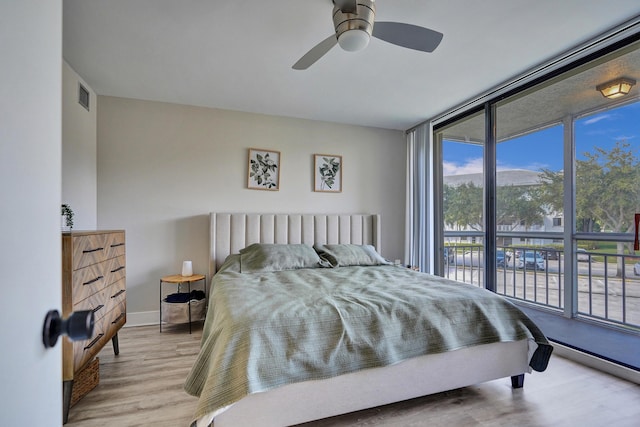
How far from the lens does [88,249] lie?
1854 mm

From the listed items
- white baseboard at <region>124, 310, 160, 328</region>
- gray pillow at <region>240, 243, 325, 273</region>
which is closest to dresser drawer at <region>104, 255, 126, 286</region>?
gray pillow at <region>240, 243, 325, 273</region>

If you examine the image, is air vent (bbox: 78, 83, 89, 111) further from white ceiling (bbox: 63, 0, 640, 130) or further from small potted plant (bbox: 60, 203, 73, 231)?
small potted plant (bbox: 60, 203, 73, 231)

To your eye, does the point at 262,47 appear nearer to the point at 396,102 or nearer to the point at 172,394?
the point at 396,102

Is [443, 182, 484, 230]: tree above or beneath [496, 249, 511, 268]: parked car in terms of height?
above

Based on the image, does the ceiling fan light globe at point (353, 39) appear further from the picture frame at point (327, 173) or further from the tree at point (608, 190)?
the tree at point (608, 190)

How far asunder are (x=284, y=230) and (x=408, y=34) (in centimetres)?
251

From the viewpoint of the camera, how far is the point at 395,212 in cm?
448

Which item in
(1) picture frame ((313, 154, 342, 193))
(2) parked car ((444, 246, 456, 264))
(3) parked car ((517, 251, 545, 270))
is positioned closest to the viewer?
(3) parked car ((517, 251, 545, 270))

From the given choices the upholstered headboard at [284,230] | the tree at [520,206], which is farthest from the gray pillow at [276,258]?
→ the tree at [520,206]

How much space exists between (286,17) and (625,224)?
350 cm

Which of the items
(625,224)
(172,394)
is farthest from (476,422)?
(625,224)

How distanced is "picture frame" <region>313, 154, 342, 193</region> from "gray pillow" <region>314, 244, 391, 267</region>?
91cm

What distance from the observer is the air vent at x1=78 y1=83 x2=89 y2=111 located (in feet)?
9.38

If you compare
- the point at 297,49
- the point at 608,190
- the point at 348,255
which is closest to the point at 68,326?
the point at 297,49
